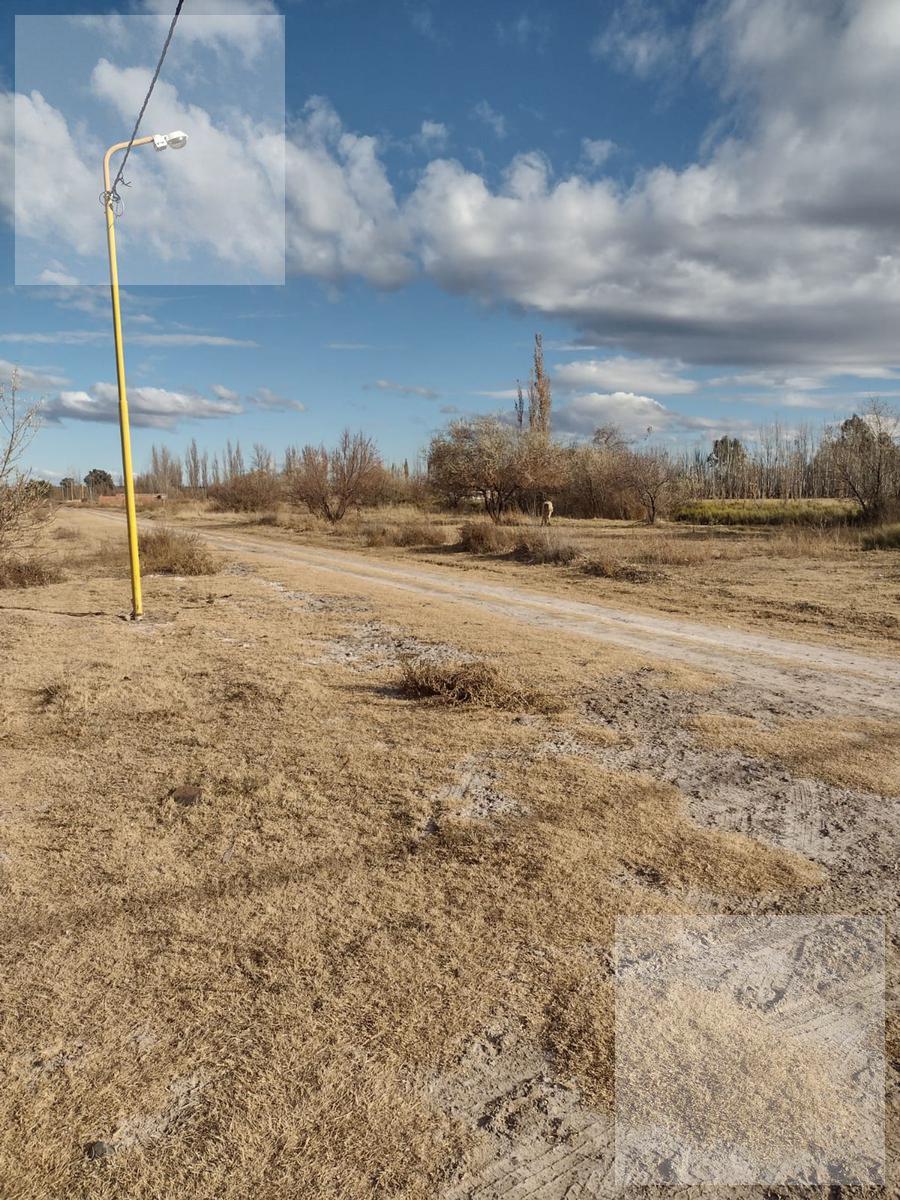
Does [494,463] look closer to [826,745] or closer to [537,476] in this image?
[537,476]

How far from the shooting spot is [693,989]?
2.64 metres

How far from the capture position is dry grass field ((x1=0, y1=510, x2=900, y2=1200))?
2.07 metres

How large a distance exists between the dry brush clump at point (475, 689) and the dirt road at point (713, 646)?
2.11 meters

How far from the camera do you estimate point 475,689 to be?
6.16 meters

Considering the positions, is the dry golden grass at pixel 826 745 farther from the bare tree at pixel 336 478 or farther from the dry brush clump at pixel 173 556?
the bare tree at pixel 336 478

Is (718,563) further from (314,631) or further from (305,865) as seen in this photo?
(305,865)

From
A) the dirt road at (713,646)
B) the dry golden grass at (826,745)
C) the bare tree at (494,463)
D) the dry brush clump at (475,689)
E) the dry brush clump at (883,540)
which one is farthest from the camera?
the bare tree at (494,463)

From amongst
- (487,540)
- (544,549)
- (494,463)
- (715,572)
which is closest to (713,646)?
(715,572)

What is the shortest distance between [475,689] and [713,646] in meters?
3.72

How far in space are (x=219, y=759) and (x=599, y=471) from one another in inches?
1485

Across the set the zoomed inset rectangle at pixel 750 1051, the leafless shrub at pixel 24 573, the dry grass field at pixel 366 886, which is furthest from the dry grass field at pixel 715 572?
the leafless shrub at pixel 24 573

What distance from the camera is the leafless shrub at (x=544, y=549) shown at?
1783 centimetres

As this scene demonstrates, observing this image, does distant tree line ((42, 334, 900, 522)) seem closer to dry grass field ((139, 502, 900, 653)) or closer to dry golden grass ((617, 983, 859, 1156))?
dry grass field ((139, 502, 900, 653))

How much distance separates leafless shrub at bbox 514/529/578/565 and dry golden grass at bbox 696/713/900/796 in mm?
12121
